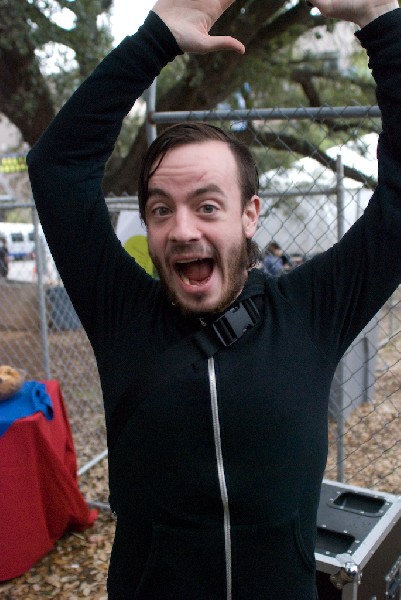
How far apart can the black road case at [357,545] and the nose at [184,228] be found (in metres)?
1.29

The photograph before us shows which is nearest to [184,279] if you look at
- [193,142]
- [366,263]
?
[193,142]

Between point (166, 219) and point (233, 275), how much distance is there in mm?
197

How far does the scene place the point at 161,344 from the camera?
1321 mm

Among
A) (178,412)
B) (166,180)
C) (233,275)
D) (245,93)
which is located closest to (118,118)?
(166,180)

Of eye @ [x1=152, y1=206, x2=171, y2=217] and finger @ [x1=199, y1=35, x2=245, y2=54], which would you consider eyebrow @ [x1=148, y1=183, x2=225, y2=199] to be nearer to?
eye @ [x1=152, y1=206, x2=171, y2=217]

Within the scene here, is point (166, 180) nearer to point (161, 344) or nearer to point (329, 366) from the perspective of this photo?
point (161, 344)

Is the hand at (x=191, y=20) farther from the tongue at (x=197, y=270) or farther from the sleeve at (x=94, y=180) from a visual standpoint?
the tongue at (x=197, y=270)

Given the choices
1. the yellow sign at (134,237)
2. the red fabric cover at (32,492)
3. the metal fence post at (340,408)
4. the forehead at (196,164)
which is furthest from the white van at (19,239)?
the forehead at (196,164)

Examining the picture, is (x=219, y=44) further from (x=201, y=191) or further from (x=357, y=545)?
(x=357, y=545)

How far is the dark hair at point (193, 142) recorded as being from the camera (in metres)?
1.35

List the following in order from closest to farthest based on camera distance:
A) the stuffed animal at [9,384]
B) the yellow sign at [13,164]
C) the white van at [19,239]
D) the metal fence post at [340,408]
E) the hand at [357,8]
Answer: the hand at [357,8] < the metal fence post at [340,408] < the stuffed animal at [9,384] < the yellow sign at [13,164] < the white van at [19,239]

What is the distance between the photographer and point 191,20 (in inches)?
49.7

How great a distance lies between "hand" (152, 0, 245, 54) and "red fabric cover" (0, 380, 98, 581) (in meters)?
2.53

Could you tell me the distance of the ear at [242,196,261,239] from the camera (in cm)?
141
